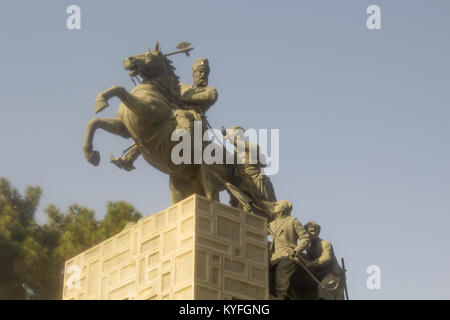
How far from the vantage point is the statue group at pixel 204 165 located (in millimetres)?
11789

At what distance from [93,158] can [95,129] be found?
397 millimetres

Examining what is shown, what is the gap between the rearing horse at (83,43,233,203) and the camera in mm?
11531

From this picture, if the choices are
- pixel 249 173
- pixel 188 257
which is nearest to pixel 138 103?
pixel 249 173

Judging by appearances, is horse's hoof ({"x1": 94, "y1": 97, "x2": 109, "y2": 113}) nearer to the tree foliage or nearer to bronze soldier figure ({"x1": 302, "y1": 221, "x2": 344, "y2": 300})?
bronze soldier figure ({"x1": 302, "y1": 221, "x2": 344, "y2": 300})

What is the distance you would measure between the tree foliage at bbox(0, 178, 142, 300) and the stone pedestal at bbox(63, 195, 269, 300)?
7.56 meters

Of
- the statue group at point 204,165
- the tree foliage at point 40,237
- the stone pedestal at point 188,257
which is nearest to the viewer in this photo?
the stone pedestal at point 188,257

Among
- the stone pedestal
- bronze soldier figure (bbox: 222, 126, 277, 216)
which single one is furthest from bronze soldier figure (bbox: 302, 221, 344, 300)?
the stone pedestal

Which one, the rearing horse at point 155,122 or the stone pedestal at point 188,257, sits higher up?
the rearing horse at point 155,122

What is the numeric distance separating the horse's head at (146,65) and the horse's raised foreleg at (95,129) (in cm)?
79

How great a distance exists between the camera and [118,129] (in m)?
11.9

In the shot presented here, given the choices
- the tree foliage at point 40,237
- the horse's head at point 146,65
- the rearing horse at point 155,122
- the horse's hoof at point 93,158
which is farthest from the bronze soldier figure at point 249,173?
the tree foliage at point 40,237

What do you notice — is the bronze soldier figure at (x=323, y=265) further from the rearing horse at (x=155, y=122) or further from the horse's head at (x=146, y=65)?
the horse's head at (x=146, y=65)
